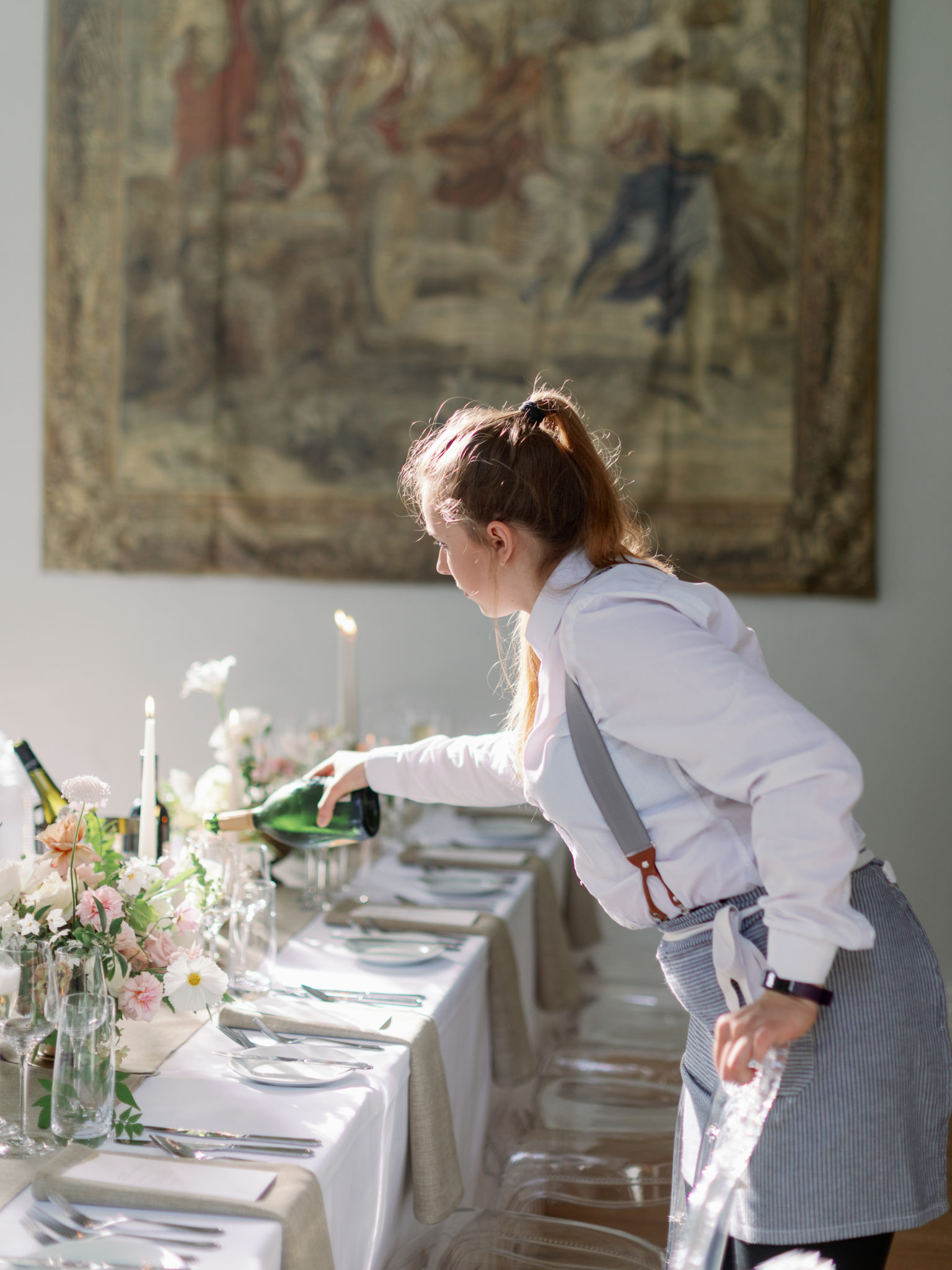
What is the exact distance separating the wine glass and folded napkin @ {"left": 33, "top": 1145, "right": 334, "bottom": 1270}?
0.15 m

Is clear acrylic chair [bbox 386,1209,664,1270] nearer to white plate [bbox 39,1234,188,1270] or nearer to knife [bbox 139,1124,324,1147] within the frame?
knife [bbox 139,1124,324,1147]

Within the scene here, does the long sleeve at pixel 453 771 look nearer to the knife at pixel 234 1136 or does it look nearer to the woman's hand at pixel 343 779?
the woman's hand at pixel 343 779

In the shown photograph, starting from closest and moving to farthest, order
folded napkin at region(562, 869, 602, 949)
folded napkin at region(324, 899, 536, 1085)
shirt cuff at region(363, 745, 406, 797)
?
shirt cuff at region(363, 745, 406, 797)
folded napkin at region(324, 899, 536, 1085)
folded napkin at region(562, 869, 602, 949)

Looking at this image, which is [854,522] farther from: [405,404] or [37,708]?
[37,708]

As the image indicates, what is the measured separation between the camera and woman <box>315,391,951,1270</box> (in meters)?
1.11

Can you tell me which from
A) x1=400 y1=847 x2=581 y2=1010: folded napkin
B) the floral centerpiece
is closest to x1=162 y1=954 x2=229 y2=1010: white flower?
the floral centerpiece

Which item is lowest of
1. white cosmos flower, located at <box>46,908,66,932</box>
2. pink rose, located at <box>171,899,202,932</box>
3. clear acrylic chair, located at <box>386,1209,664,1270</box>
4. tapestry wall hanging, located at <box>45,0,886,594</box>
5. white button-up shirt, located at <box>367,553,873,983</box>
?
clear acrylic chair, located at <box>386,1209,664,1270</box>

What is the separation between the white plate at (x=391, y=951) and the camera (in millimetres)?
1915

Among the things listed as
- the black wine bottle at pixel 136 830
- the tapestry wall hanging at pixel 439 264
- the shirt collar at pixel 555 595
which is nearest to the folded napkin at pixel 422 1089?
the black wine bottle at pixel 136 830

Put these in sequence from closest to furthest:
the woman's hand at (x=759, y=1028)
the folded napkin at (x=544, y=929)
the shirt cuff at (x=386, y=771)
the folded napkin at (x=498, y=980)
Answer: the woman's hand at (x=759, y=1028), the shirt cuff at (x=386, y=771), the folded napkin at (x=498, y=980), the folded napkin at (x=544, y=929)

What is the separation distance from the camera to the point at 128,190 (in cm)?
414

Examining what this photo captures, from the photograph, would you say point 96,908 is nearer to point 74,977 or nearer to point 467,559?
point 74,977

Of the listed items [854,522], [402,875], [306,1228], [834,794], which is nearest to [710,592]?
[834,794]

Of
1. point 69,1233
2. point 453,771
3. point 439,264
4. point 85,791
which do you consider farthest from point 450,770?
point 439,264
